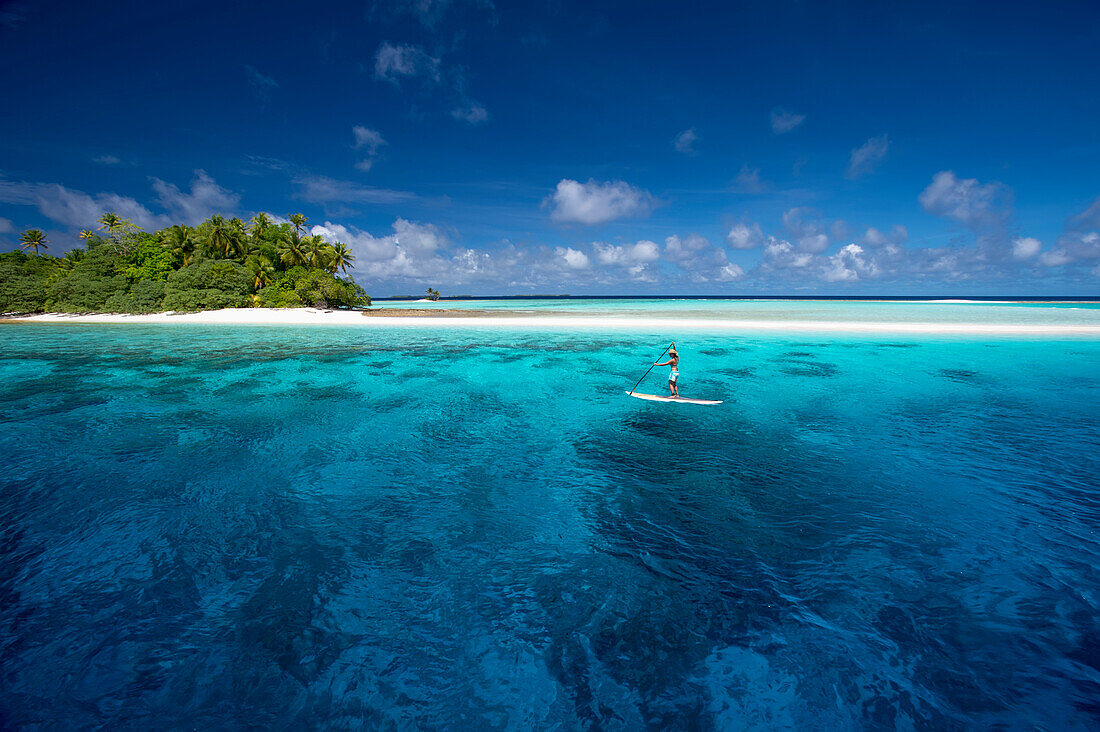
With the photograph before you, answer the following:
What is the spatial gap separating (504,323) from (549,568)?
47.2m

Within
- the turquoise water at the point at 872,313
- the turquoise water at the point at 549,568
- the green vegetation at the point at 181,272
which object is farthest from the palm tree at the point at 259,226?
the turquoise water at the point at 549,568

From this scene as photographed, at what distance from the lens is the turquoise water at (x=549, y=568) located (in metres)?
4.93

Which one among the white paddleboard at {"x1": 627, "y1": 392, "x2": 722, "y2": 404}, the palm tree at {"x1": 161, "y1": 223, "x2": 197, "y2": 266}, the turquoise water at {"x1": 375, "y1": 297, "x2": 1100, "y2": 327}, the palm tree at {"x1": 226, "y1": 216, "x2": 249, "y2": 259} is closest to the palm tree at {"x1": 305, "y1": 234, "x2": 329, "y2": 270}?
the palm tree at {"x1": 226, "y1": 216, "x2": 249, "y2": 259}

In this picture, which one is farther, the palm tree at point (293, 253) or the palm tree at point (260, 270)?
the palm tree at point (293, 253)

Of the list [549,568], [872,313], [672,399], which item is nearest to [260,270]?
[672,399]

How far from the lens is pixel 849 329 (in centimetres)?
4812

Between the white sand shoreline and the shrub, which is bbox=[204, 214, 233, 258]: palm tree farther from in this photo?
the white sand shoreline

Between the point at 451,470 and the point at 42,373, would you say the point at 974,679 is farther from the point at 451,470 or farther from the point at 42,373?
the point at 42,373

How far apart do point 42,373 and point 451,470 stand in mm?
25514

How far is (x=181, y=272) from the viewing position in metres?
54.6

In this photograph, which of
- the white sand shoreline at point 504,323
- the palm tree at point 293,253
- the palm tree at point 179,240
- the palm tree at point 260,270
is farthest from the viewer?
the palm tree at point 293,253

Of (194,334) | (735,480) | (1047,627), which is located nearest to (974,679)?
(1047,627)

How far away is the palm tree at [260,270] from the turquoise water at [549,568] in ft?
167

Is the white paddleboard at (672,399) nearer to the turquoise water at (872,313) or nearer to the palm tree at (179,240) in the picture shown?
the turquoise water at (872,313)
